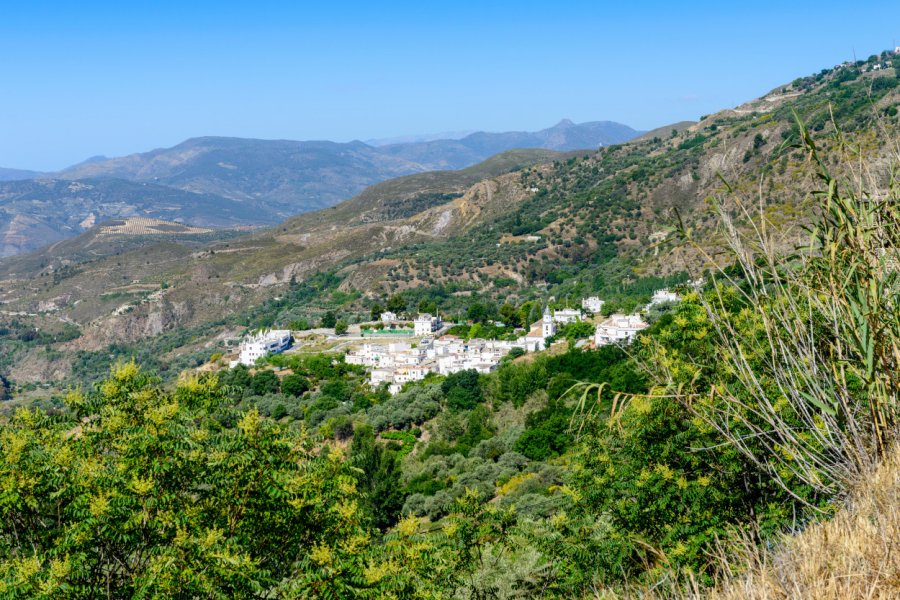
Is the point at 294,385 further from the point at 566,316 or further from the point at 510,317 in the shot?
the point at 566,316

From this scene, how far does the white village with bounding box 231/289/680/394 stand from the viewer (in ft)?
134

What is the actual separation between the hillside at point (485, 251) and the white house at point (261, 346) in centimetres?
1354

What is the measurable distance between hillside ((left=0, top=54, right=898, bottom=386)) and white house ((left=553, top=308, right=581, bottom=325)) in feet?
13.5

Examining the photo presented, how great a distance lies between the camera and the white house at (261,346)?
50344 millimetres

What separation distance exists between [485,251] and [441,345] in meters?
35.6

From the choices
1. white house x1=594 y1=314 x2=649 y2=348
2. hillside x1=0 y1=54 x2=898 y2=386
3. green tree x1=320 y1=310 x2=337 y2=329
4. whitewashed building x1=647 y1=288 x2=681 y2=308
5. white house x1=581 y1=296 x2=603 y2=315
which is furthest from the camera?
hillside x1=0 y1=54 x2=898 y2=386

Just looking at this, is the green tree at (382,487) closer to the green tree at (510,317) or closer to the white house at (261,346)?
→ the white house at (261,346)

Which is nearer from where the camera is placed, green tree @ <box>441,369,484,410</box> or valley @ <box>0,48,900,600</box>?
valley @ <box>0,48,900,600</box>

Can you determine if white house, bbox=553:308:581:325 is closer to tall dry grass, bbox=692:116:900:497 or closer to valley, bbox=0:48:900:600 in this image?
valley, bbox=0:48:900:600

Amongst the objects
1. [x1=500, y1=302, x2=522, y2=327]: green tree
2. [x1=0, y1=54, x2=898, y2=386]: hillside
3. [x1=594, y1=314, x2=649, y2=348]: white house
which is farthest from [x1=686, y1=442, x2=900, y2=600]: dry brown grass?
[x1=500, y1=302, x2=522, y2=327]: green tree

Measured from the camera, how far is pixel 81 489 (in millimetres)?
6109

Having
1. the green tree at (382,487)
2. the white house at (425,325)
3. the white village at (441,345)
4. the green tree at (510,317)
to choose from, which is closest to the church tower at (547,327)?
the white village at (441,345)

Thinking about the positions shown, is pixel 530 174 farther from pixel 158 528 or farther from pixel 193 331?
pixel 158 528

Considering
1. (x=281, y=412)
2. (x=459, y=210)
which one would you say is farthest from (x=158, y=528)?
(x=459, y=210)
